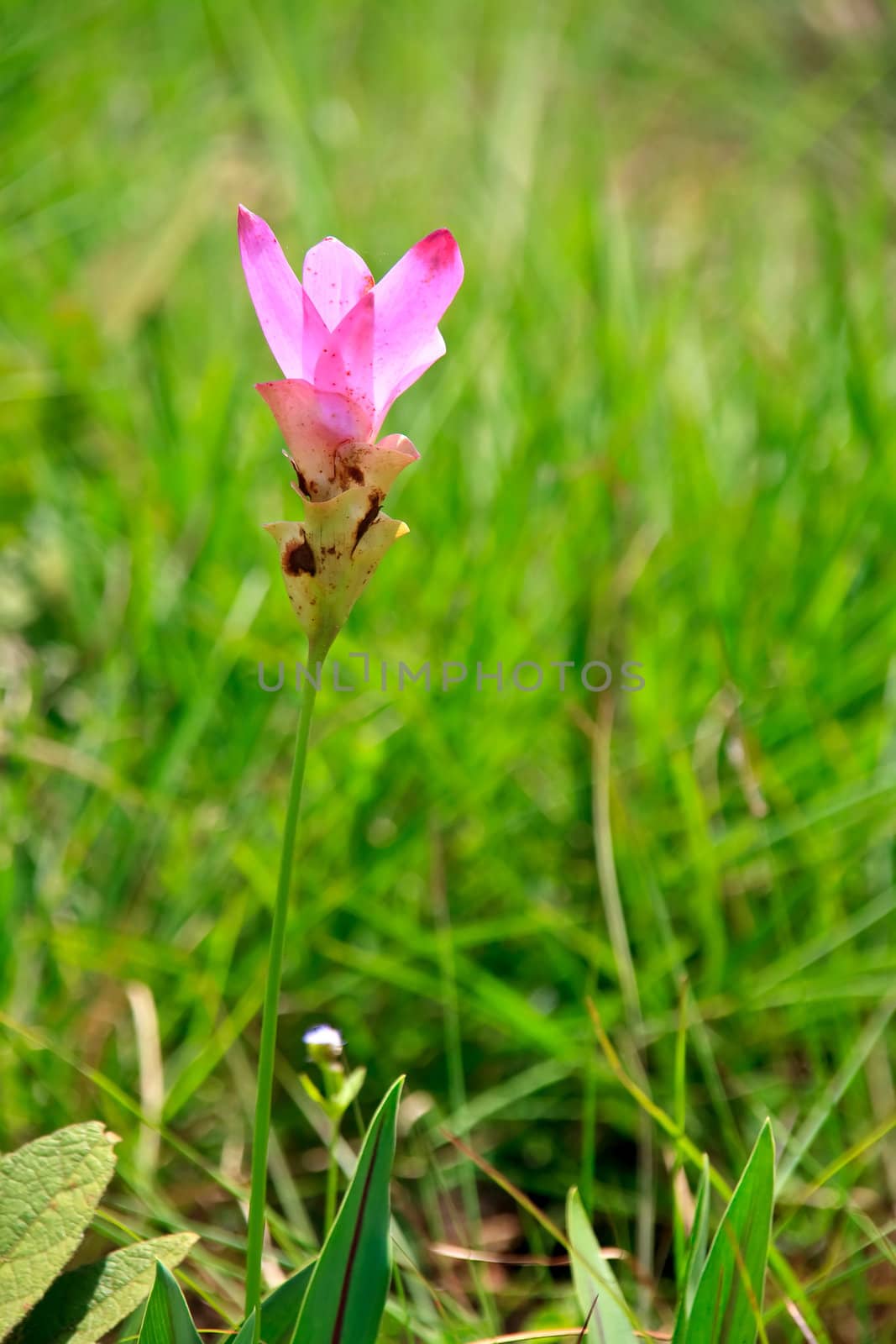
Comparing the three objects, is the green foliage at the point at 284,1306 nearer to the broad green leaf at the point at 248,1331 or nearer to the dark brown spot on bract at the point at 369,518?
the broad green leaf at the point at 248,1331

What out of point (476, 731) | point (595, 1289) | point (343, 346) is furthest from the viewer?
point (476, 731)

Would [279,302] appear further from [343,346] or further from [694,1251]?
[694,1251]

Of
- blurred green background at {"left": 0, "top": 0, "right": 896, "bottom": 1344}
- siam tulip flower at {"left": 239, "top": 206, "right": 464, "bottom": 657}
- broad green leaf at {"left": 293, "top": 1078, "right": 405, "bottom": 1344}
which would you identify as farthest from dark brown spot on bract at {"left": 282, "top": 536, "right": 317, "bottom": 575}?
blurred green background at {"left": 0, "top": 0, "right": 896, "bottom": 1344}

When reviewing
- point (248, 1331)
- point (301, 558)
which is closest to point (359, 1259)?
point (248, 1331)

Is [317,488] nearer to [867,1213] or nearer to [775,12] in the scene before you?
[867,1213]

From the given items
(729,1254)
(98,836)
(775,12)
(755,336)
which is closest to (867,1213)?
(729,1254)

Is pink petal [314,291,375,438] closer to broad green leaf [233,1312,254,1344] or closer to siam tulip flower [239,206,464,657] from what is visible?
siam tulip flower [239,206,464,657]
